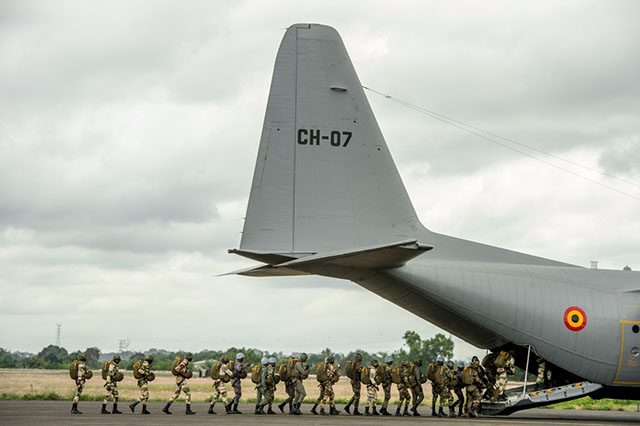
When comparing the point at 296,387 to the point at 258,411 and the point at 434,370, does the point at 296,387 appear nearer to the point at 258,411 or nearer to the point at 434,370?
the point at 258,411

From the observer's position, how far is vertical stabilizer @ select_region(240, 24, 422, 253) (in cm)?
2000

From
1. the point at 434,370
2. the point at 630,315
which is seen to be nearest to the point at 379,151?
the point at 434,370

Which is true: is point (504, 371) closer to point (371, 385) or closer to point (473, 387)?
point (473, 387)

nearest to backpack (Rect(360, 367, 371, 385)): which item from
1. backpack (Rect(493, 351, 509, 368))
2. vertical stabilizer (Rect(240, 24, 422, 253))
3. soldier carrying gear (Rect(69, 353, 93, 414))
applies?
backpack (Rect(493, 351, 509, 368))

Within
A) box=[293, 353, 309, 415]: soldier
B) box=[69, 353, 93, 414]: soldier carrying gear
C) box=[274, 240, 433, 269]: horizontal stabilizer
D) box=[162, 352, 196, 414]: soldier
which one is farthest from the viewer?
box=[293, 353, 309, 415]: soldier

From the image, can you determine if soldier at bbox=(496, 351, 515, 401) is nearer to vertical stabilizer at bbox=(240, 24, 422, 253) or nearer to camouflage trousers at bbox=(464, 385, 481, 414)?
camouflage trousers at bbox=(464, 385, 481, 414)

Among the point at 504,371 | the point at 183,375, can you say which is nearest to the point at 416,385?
the point at 504,371

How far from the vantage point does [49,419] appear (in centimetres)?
1836

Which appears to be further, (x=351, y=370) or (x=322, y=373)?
(x=351, y=370)

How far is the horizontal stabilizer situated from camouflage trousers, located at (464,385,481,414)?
182 inches

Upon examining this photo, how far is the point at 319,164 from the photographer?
812 inches

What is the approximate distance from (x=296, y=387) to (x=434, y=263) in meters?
5.20

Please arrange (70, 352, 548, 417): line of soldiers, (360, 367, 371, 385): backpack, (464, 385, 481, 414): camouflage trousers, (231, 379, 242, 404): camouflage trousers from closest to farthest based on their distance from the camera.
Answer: (70, 352, 548, 417): line of soldiers < (231, 379, 242, 404): camouflage trousers < (464, 385, 481, 414): camouflage trousers < (360, 367, 371, 385): backpack

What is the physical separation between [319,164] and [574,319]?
27.2 feet
